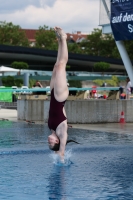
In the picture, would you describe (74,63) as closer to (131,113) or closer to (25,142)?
(131,113)

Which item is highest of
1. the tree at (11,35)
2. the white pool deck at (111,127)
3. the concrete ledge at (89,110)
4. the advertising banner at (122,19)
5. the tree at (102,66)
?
the tree at (11,35)

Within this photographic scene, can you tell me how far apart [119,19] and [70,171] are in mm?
11638

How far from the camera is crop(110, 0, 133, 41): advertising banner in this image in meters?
19.2

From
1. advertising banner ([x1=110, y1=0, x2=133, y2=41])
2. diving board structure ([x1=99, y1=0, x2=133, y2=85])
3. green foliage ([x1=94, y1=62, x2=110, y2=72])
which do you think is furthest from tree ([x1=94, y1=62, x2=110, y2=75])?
advertising banner ([x1=110, y1=0, x2=133, y2=41])

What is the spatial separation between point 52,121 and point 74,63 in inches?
2627

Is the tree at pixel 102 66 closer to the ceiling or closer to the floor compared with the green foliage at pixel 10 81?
closer to the ceiling

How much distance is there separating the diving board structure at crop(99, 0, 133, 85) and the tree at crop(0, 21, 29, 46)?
104 metres

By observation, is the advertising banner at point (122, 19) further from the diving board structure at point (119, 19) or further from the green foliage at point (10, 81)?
the green foliage at point (10, 81)

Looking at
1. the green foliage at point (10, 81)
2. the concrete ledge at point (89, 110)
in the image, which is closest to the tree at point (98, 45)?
the green foliage at point (10, 81)

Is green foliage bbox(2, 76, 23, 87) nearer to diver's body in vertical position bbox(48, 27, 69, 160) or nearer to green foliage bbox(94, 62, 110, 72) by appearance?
green foliage bbox(94, 62, 110, 72)

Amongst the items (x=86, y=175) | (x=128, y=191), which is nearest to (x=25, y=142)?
(x=86, y=175)

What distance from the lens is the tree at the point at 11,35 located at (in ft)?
410

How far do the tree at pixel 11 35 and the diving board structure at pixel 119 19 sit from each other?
104m

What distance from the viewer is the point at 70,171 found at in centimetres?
867
